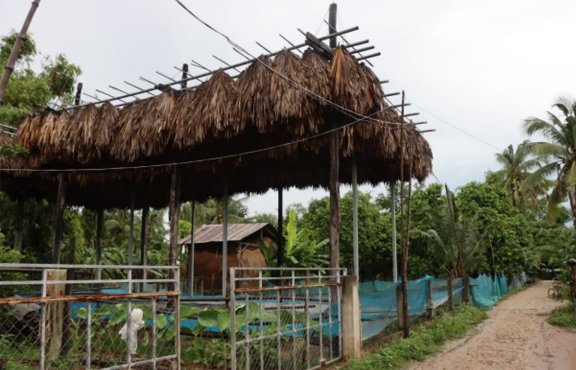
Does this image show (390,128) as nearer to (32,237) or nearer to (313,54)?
(313,54)

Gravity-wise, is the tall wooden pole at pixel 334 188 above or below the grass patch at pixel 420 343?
above

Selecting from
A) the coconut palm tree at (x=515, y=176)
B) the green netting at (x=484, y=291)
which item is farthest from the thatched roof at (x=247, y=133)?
the coconut palm tree at (x=515, y=176)

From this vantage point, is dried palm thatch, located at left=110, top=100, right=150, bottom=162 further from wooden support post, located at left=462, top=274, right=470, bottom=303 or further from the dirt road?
wooden support post, located at left=462, top=274, right=470, bottom=303

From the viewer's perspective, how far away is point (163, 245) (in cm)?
2883

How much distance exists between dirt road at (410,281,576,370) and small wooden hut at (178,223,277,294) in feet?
30.2

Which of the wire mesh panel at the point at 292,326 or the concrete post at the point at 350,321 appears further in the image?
the concrete post at the point at 350,321

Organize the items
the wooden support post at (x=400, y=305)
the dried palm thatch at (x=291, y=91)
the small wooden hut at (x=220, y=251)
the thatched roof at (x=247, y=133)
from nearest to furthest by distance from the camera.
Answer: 1. the dried palm thatch at (x=291, y=91)
2. the thatched roof at (x=247, y=133)
3. the wooden support post at (x=400, y=305)
4. the small wooden hut at (x=220, y=251)

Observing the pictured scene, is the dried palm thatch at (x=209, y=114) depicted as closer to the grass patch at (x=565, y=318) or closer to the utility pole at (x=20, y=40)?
the utility pole at (x=20, y=40)

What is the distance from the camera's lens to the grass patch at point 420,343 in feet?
22.8

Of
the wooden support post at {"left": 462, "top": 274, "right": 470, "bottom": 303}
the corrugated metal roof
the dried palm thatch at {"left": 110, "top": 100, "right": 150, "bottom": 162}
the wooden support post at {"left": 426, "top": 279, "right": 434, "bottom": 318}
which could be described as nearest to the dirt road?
the wooden support post at {"left": 426, "top": 279, "right": 434, "bottom": 318}

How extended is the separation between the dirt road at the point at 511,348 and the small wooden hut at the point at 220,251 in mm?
9212

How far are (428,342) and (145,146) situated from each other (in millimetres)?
6258

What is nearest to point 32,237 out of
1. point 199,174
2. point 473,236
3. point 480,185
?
point 199,174

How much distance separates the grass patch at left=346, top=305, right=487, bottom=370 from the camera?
696 cm
